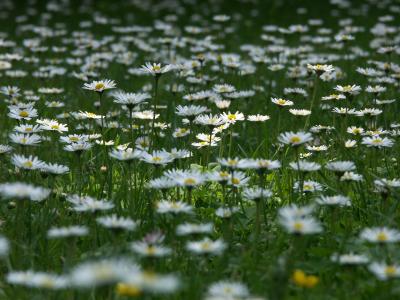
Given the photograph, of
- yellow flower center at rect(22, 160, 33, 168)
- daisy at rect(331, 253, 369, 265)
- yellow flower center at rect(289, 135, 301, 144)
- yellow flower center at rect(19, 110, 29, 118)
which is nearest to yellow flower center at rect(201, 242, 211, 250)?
daisy at rect(331, 253, 369, 265)

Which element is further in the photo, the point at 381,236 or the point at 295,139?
the point at 295,139

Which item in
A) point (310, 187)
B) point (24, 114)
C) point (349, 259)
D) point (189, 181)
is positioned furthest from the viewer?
point (24, 114)

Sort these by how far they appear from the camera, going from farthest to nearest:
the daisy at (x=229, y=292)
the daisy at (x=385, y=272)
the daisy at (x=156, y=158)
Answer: the daisy at (x=156, y=158) → the daisy at (x=385, y=272) → the daisy at (x=229, y=292)

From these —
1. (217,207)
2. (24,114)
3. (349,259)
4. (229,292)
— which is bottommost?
(217,207)

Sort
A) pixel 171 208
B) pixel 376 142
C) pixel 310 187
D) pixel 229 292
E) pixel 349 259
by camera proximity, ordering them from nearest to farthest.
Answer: pixel 229 292 < pixel 349 259 < pixel 171 208 < pixel 310 187 < pixel 376 142

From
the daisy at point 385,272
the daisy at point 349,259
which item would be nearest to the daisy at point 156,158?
the daisy at point 349,259

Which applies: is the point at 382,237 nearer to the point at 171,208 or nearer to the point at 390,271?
the point at 390,271

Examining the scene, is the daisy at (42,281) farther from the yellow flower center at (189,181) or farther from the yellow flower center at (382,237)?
the yellow flower center at (382,237)

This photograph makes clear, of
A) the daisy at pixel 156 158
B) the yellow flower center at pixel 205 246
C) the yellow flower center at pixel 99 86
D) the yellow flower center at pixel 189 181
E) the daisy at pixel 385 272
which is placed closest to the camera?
the daisy at pixel 385 272

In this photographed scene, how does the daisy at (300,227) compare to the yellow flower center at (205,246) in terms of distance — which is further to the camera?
the yellow flower center at (205,246)

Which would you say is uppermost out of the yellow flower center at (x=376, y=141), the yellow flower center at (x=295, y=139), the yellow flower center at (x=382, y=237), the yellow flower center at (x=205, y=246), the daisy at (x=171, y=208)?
the yellow flower center at (x=295, y=139)

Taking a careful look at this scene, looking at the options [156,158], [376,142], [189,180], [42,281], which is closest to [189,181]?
[189,180]

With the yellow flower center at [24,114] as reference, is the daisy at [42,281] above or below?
above

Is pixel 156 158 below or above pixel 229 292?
below
